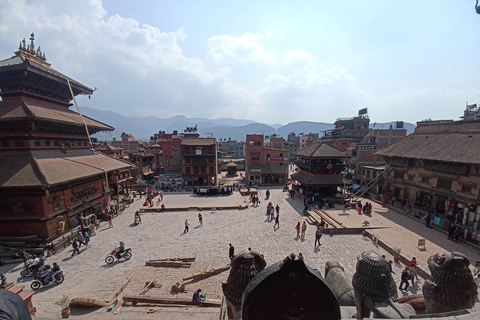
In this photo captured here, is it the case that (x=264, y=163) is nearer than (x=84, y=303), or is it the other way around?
(x=84, y=303)

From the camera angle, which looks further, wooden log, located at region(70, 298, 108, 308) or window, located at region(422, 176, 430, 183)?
window, located at region(422, 176, 430, 183)

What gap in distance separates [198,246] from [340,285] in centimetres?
1347

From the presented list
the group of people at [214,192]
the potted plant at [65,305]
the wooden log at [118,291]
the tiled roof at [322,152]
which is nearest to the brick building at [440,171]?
the tiled roof at [322,152]

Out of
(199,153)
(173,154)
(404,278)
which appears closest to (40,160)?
(199,153)

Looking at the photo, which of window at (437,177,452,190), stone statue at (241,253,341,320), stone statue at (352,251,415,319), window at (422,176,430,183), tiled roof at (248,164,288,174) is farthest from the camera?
tiled roof at (248,164,288,174)

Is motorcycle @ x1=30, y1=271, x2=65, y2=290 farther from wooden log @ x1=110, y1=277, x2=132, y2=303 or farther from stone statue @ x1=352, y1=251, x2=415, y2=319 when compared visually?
stone statue @ x1=352, y1=251, x2=415, y2=319

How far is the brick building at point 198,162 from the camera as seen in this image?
1644 inches

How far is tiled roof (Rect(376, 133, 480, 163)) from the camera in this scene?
19.8 metres

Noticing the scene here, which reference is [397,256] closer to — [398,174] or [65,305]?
[398,174]

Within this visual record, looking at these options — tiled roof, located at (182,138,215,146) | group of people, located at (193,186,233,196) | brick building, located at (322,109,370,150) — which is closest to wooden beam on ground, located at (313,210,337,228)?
group of people, located at (193,186,233,196)

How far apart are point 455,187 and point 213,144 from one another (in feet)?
116

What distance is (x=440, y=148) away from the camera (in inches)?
916

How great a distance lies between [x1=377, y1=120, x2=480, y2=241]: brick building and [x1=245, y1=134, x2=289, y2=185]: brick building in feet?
61.8

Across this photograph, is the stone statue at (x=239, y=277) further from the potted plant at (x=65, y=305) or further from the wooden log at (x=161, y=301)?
the potted plant at (x=65, y=305)
